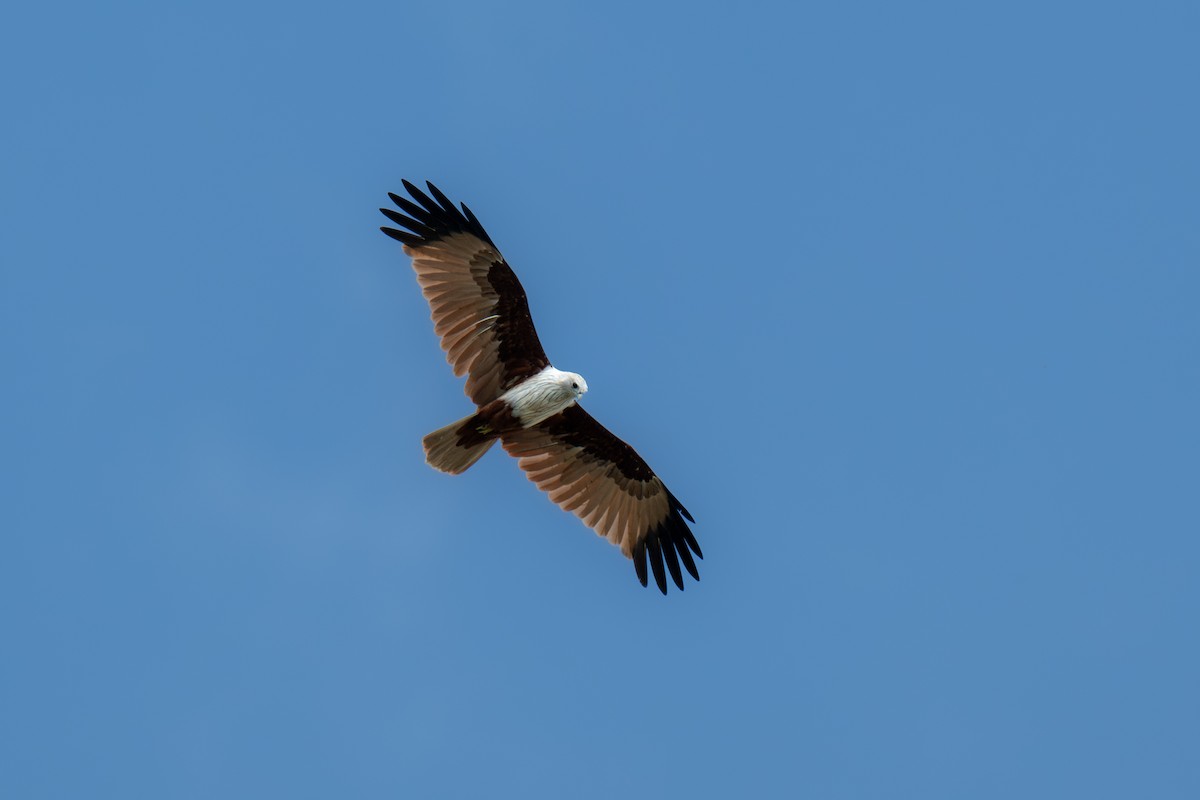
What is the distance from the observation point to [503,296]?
640 inches

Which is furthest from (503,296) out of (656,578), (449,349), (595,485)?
(656,578)

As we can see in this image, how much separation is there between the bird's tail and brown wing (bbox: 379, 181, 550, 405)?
0.37m

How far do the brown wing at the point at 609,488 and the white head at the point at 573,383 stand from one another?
2.65 ft

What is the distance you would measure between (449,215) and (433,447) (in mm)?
2300

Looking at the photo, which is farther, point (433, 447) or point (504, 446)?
point (504, 446)

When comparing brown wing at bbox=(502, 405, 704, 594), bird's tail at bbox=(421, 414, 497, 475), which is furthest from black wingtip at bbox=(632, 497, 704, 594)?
bird's tail at bbox=(421, 414, 497, 475)

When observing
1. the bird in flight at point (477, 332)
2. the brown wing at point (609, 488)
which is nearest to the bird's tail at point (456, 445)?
the bird in flight at point (477, 332)

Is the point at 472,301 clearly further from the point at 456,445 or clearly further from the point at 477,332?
the point at 456,445

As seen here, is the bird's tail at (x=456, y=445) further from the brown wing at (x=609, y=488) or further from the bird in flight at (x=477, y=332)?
the brown wing at (x=609, y=488)

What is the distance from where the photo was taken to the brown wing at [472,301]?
53.4 feet

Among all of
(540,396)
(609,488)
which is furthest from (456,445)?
(609,488)

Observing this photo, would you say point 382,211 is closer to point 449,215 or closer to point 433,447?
point 449,215

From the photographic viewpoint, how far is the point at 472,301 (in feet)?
53.5

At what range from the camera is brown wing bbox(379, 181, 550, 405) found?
16.3 metres
